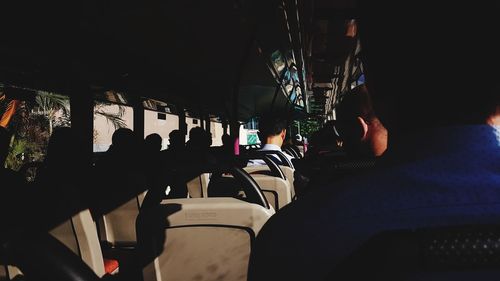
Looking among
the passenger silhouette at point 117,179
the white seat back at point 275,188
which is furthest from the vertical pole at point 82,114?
the white seat back at point 275,188

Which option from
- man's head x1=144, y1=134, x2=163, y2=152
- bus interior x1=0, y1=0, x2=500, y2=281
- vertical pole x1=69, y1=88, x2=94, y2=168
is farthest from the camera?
man's head x1=144, y1=134, x2=163, y2=152

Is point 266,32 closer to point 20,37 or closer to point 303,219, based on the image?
point 20,37

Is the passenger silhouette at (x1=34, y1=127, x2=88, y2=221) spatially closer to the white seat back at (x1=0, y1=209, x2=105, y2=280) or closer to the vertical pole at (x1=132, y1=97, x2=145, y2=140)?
the white seat back at (x1=0, y1=209, x2=105, y2=280)

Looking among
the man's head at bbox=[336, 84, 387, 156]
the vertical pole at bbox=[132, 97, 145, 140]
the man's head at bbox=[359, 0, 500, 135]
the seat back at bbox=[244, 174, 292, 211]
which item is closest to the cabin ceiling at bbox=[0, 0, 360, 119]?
the vertical pole at bbox=[132, 97, 145, 140]

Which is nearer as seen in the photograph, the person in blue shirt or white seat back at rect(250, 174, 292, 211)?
the person in blue shirt

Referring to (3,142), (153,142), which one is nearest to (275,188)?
(153,142)

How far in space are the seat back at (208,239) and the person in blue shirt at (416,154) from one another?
1192 mm

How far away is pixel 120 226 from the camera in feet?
10.6

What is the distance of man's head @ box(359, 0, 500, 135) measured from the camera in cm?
60

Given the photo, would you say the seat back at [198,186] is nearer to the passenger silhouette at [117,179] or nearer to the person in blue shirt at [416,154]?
the passenger silhouette at [117,179]

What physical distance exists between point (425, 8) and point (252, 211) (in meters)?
1.34

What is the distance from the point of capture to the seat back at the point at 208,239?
1824 mm

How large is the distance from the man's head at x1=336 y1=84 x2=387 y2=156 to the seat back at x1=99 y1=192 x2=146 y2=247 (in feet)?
6.21

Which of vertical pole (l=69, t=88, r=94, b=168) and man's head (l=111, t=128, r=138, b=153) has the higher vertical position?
vertical pole (l=69, t=88, r=94, b=168)
